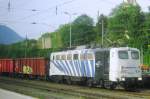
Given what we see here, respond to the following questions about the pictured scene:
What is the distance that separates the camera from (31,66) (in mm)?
48281

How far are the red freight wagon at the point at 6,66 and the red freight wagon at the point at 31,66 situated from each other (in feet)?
6.21

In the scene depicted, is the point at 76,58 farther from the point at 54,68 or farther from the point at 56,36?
the point at 56,36

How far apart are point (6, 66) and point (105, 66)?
31765 millimetres

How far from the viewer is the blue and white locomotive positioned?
28312mm

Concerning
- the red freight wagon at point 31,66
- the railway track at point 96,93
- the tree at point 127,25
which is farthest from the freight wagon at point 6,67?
the railway track at point 96,93

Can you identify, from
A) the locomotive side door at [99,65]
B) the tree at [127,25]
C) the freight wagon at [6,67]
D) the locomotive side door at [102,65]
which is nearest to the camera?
the locomotive side door at [102,65]

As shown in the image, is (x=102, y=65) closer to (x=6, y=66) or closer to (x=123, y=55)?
(x=123, y=55)

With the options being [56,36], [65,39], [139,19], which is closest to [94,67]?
[139,19]

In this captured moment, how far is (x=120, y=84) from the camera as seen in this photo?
1116 inches

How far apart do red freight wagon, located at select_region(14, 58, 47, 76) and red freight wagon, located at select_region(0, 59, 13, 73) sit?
1.89m

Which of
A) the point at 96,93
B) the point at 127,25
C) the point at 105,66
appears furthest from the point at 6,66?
the point at 127,25

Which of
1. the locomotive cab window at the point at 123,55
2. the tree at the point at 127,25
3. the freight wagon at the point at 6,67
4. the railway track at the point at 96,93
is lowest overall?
the railway track at the point at 96,93

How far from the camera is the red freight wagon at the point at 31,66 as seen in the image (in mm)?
44475

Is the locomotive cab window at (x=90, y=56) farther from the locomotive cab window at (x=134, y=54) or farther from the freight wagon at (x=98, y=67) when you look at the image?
the locomotive cab window at (x=134, y=54)
